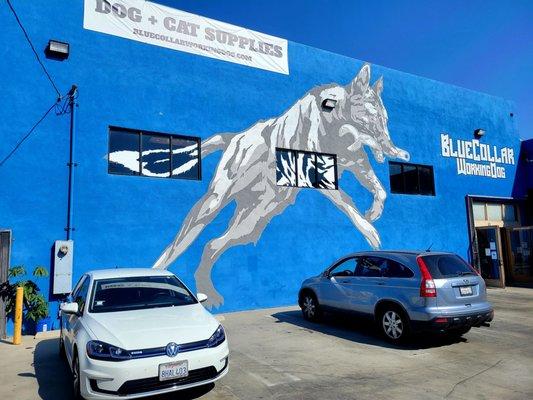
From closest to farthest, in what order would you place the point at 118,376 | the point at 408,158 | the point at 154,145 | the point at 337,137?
the point at 118,376 → the point at 154,145 → the point at 337,137 → the point at 408,158

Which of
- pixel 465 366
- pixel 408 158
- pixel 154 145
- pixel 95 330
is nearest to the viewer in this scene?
pixel 95 330

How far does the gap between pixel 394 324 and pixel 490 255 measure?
1176cm

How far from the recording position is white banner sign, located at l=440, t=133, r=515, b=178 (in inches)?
707

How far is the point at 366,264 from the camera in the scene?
883 cm

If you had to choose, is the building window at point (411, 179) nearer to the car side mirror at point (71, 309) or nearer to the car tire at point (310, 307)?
the car tire at point (310, 307)

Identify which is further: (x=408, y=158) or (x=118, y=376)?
(x=408, y=158)

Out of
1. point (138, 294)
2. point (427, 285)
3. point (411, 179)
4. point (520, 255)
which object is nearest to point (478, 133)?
point (411, 179)

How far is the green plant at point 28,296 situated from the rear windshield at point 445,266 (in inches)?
315

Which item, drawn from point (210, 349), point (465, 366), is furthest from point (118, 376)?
point (465, 366)

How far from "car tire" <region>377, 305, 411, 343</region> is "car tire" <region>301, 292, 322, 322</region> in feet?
6.43

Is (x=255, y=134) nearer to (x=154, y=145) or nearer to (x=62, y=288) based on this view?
(x=154, y=145)

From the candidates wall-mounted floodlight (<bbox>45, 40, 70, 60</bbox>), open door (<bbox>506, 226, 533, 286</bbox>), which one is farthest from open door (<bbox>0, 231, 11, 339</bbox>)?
open door (<bbox>506, 226, 533, 286</bbox>)

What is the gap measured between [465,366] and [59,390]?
596cm

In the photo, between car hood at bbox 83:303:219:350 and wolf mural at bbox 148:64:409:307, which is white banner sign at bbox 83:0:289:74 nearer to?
wolf mural at bbox 148:64:409:307
